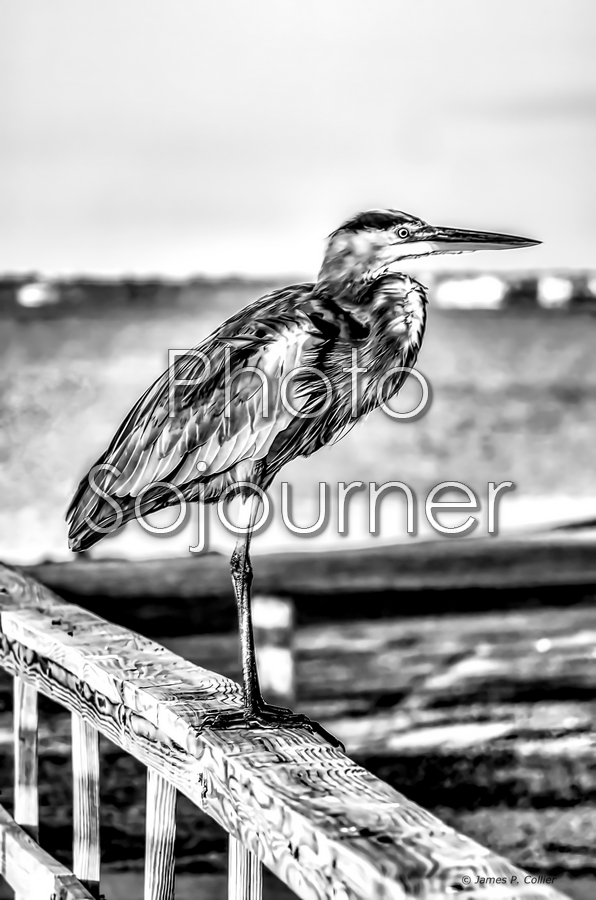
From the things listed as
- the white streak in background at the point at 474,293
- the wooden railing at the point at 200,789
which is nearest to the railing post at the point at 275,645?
the wooden railing at the point at 200,789

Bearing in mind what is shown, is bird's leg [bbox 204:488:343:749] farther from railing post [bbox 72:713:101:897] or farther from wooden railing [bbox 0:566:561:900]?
railing post [bbox 72:713:101:897]

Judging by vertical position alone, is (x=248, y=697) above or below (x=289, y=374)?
below

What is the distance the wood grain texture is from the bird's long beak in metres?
0.54

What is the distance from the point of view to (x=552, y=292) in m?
17.6

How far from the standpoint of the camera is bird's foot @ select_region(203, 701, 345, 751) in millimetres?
942

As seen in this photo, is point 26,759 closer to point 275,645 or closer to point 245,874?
point 245,874

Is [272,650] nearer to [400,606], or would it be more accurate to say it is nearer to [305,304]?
[400,606]

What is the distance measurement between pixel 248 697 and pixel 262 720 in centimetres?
3

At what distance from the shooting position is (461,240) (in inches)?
40.0

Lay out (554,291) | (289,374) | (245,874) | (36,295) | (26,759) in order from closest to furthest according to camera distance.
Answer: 1. (245,874)
2. (289,374)
3. (26,759)
4. (36,295)
5. (554,291)

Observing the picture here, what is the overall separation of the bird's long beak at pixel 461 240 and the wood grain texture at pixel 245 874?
21.3 inches

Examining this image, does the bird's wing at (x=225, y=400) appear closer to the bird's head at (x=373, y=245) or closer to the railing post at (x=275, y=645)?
the bird's head at (x=373, y=245)

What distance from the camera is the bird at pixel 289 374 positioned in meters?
0.98

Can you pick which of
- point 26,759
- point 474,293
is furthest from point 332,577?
point 474,293
